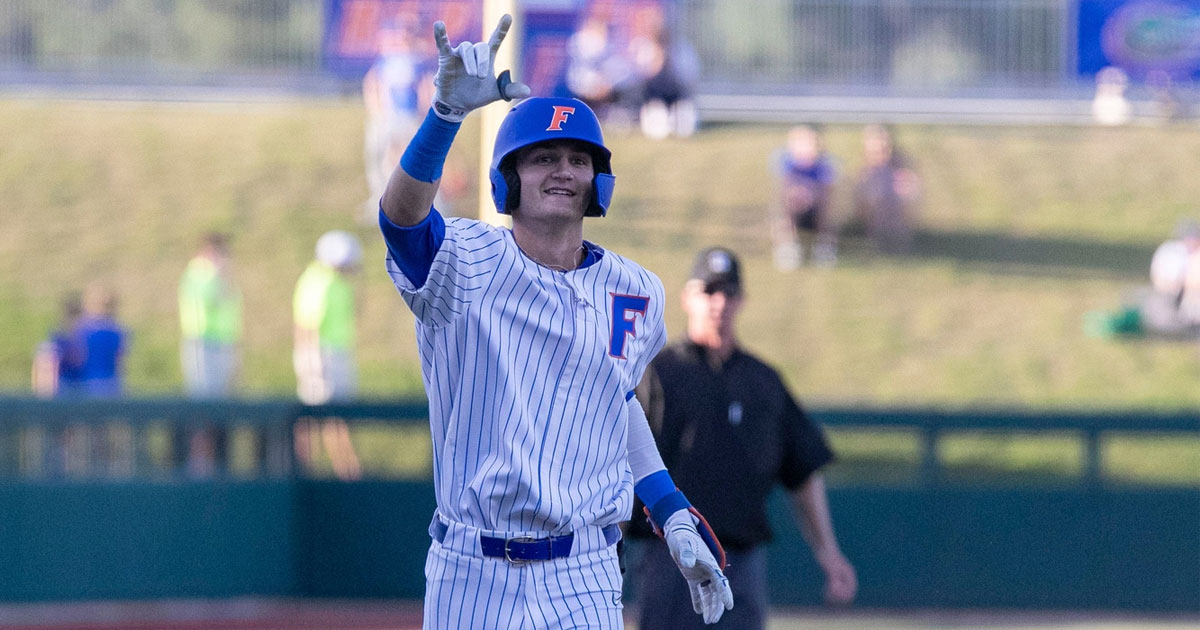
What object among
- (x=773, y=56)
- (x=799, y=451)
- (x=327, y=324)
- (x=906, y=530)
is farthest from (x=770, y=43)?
(x=799, y=451)

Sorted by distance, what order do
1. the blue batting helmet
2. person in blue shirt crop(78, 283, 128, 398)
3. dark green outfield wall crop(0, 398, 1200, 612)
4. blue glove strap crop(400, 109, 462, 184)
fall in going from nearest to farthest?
blue glove strap crop(400, 109, 462, 184)
the blue batting helmet
dark green outfield wall crop(0, 398, 1200, 612)
person in blue shirt crop(78, 283, 128, 398)

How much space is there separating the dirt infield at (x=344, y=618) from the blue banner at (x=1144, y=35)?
654 inches

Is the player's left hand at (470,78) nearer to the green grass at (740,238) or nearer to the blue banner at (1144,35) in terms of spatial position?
the green grass at (740,238)

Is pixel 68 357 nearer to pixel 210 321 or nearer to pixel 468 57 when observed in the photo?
pixel 210 321

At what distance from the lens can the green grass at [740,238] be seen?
704 inches

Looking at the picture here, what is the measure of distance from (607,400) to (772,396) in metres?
2.30

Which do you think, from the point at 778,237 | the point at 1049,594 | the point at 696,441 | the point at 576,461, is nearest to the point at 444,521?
the point at 576,461

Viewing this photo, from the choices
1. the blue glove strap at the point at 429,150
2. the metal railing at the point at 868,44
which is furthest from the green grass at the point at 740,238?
the blue glove strap at the point at 429,150

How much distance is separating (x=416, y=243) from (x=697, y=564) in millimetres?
1126

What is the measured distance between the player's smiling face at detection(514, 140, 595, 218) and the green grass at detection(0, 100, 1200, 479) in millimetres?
11916

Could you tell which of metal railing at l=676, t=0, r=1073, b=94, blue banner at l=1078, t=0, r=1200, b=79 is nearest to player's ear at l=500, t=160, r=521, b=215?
blue banner at l=1078, t=0, r=1200, b=79

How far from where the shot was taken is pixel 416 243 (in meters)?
3.35

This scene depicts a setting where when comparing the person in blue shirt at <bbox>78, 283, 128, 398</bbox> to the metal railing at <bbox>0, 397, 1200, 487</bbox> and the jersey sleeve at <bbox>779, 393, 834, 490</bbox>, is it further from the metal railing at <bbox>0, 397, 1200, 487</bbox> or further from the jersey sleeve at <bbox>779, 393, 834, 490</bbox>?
the jersey sleeve at <bbox>779, 393, 834, 490</bbox>

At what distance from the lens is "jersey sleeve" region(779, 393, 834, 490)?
235 inches
